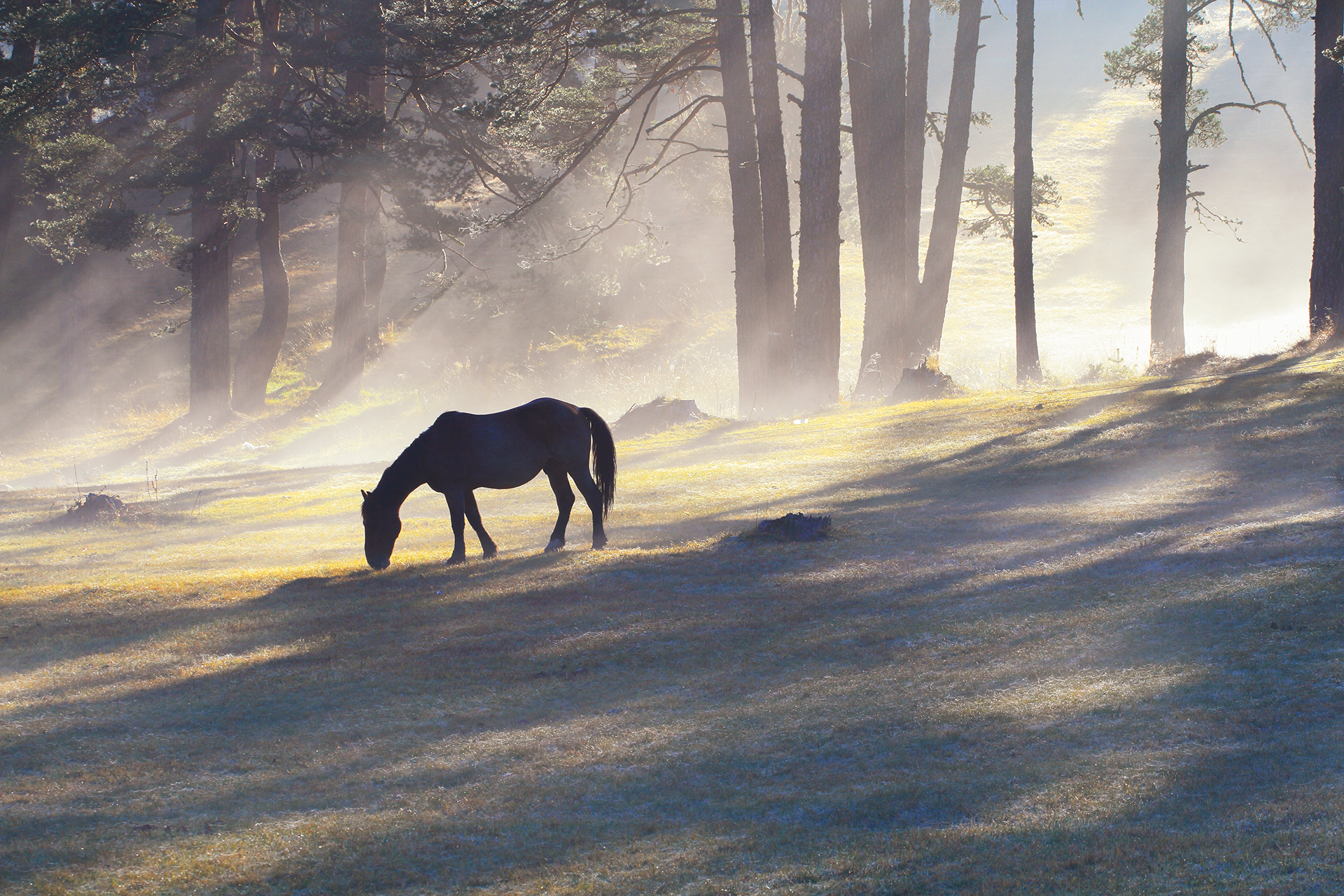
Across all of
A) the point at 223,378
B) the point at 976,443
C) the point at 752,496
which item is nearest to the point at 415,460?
the point at 752,496

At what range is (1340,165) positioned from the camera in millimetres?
19672

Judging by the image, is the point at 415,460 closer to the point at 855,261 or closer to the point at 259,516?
the point at 259,516

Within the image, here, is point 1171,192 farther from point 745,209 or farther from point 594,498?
point 594,498

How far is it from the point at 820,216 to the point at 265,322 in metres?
19.5

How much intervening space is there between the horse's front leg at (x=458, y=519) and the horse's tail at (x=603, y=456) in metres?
1.47

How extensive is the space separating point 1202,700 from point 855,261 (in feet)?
193

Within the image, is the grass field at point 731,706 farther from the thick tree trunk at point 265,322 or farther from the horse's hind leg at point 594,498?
the thick tree trunk at point 265,322

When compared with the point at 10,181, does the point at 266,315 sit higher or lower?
lower

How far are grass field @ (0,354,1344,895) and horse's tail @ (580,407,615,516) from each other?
0.72 metres

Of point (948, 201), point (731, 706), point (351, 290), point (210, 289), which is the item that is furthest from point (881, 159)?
point (731, 706)

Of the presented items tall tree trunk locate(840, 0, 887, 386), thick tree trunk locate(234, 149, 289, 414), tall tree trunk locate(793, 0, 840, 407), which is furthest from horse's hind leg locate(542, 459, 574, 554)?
thick tree trunk locate(234, 149, 289, 414)

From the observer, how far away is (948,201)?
3112 cm

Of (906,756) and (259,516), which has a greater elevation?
(259,516)

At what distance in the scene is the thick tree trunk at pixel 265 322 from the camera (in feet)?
116
